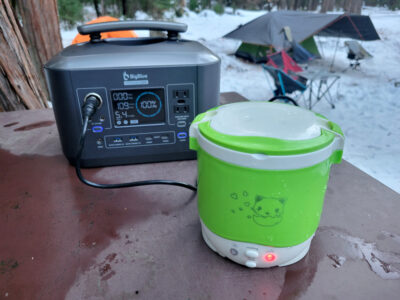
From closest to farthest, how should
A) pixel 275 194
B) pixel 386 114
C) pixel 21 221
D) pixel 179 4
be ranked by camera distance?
1. pixel 275 194
2. pixel 21 221
3. pixel 386 114
4. pixel 179 4

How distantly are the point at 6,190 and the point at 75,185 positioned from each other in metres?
0.12

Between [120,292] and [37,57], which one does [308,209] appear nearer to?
[120,292]

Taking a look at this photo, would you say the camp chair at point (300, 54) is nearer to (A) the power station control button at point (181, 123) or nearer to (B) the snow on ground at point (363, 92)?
(B) the snow on ground at point (363, 92)

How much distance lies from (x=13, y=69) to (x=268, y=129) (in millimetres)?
1126

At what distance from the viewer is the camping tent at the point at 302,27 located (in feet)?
14.9

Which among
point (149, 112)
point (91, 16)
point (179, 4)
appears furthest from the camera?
point (179, 4)

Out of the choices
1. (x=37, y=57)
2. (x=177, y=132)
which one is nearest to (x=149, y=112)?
(x=177, y=132)

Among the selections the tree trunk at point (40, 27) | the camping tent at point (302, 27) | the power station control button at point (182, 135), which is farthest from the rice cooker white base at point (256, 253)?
the camping tent at point (302, 27)

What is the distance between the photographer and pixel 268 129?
0.31 meters

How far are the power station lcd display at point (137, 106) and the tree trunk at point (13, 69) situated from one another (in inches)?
30.0

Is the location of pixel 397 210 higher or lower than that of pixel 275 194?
lower

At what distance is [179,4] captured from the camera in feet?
28.7

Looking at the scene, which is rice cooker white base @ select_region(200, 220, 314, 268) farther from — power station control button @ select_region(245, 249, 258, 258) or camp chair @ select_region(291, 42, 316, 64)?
camp chair @ select_region(291, 42, 316, 64)

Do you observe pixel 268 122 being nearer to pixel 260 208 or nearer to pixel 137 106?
pixel 260 208
